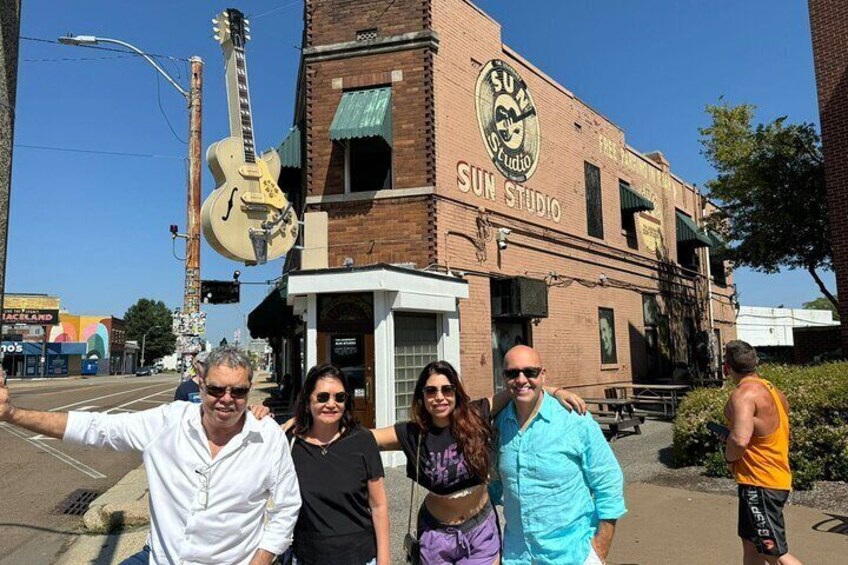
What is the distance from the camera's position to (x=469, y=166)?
11.9 meters

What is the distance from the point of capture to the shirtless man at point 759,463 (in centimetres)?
376

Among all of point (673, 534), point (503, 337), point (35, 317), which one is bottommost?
point (673, 534)

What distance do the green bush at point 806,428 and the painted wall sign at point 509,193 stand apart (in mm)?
5712

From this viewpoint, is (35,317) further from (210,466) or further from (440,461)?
(440,461)

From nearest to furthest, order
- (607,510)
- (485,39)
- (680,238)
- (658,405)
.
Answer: (607,510) → (485,39) → (658,405) → (680,238)

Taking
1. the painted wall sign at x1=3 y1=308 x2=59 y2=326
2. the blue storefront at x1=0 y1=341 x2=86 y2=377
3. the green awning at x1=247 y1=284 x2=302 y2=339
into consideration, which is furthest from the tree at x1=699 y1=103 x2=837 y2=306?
the blue storefront at x1=0 y1=341 x2=86 y2=377

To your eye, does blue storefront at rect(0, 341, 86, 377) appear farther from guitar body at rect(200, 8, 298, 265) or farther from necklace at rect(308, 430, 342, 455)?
necklace at rect(308, 430, 342, 455)

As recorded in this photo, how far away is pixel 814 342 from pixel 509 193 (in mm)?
8999

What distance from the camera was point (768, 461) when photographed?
151 inches

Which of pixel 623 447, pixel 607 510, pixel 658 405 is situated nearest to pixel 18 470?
pixel 623 447

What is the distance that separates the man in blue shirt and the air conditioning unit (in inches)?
349

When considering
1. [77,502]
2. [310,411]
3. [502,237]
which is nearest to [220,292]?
[77,502]

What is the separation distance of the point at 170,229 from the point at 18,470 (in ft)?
16.9

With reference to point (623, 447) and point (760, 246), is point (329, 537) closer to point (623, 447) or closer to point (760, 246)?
point (623, 447)
